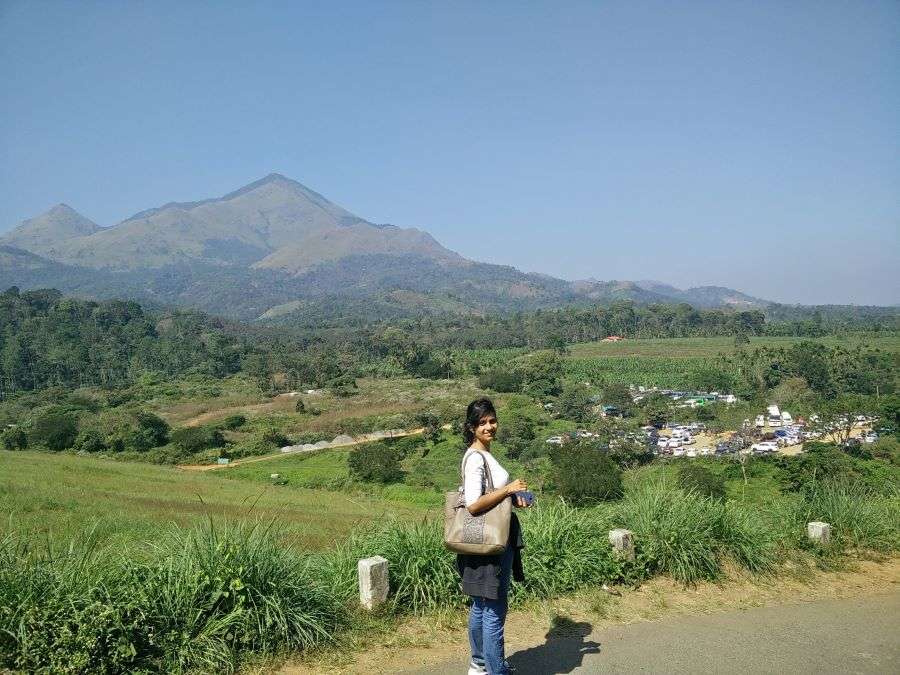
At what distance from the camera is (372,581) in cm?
492

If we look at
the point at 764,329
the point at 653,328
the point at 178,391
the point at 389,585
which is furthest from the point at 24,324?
the point at 764,329

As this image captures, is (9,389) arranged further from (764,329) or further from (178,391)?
(764,329)

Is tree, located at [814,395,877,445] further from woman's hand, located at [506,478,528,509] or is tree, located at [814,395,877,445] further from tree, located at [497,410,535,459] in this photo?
woman's hand, located at [506,478,528,509]

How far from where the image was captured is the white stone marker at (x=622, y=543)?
589 centimetres

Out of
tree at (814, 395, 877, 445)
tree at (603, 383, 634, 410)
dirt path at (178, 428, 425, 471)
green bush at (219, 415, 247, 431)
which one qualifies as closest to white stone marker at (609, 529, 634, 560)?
dirt path at (178, 428, 425, 471)

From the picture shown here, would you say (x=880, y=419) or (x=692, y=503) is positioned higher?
(x=692, y=503)

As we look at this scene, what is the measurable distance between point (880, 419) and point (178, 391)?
68.8 meters

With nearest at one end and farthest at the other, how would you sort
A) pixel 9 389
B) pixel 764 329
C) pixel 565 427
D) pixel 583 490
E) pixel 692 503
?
pixel 692 503
pixel 583 490
pixel 565 427
pixel 9 389
pixel 764 329

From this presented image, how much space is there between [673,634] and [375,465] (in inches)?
1402

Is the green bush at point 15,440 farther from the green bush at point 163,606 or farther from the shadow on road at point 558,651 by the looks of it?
the shadow on road at point 558,651

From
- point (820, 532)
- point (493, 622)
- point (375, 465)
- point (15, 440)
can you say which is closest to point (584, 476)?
point (375, 465)

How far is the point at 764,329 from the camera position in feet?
403

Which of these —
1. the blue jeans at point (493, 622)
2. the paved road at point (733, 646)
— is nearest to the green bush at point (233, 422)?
the paved road at point (733, 646)

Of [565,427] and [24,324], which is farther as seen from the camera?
[24,324]
